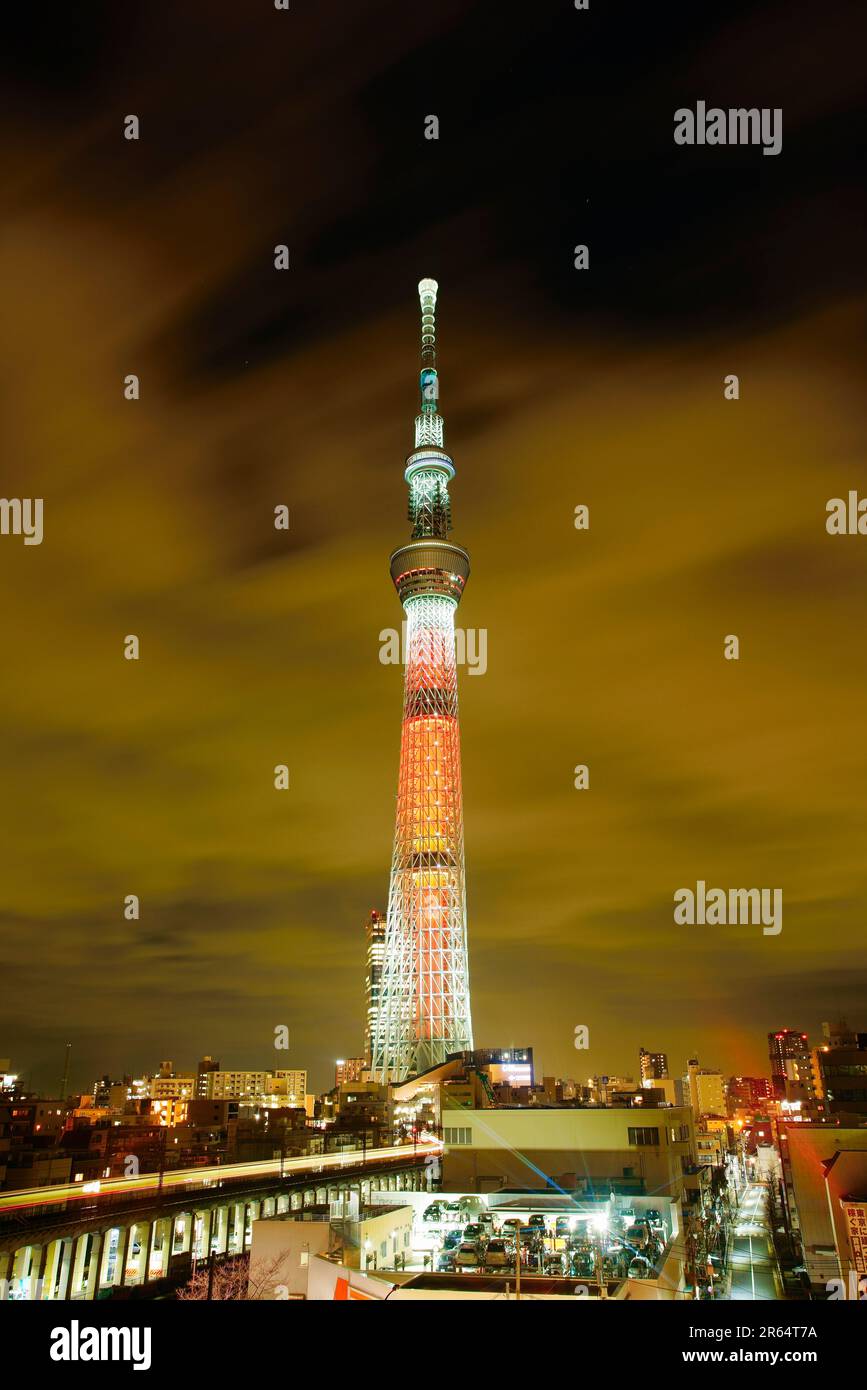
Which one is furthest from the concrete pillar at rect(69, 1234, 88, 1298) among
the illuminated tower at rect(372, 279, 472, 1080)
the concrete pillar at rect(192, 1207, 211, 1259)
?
the illuminated tower at rect(372, 279, 472, 1080)

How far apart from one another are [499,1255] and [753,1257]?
24477 millimetres

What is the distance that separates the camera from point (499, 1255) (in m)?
21.3

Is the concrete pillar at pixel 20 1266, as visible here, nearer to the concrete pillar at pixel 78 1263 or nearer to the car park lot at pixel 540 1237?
A: the concrete pillar at pixel 78 1263

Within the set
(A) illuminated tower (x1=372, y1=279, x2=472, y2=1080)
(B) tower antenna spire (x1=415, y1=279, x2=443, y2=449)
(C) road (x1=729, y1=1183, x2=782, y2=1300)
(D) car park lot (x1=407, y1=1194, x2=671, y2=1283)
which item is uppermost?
(B) tower antenna spire (x1=415, y1=279, x2=443, y2=449)

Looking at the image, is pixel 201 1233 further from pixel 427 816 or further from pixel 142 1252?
pixel 427 816

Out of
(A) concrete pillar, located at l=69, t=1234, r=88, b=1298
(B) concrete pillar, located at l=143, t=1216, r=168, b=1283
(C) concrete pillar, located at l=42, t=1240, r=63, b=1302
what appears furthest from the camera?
(B) concrete pillar, located at l=143, t=1216, r=168, b=1283

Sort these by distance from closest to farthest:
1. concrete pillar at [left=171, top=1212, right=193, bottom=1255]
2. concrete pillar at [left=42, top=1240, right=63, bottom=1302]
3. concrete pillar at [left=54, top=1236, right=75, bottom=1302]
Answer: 1. concrete pillar at [left=42, top=1240, right=63, bottom=1302]
2. concrete pillar at [left=54, top=1236, right=75, bottom=1302]
3. concrete pillar at [left=171, top=1212, right=193, bottom=1255]

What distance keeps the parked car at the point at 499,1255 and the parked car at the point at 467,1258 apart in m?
0.22

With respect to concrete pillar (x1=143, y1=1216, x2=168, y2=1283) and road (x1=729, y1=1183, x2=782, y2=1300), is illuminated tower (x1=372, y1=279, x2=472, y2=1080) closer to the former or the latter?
road (x1=729, y1=1183, x2=782, y2=1300)

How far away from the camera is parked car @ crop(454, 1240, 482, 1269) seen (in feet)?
68.2

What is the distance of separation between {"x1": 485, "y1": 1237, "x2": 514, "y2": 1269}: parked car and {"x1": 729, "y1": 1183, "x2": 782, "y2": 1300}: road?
950cm

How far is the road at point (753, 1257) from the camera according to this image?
30.9 m
